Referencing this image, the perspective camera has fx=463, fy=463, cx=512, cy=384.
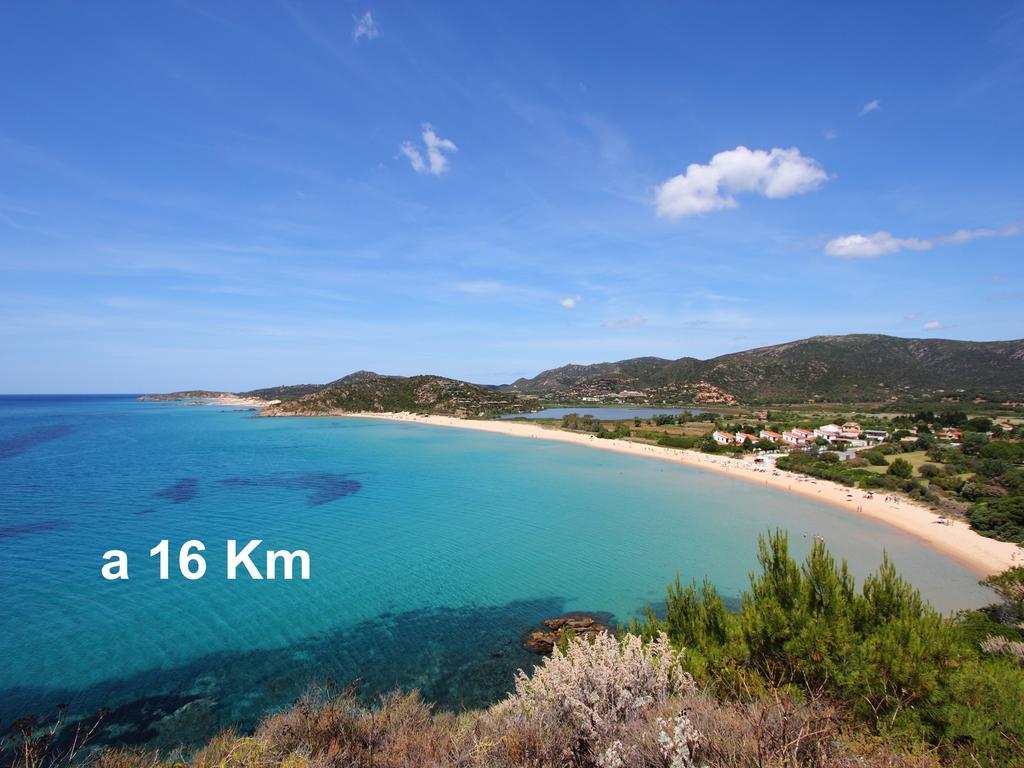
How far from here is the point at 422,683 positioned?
12.7 metres

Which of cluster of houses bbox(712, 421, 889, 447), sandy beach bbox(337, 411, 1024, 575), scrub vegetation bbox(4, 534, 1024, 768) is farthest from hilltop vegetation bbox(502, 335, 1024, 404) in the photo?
scrub vegetation bbox(4, 534, 1024, 768)

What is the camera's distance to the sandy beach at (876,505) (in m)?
23.8

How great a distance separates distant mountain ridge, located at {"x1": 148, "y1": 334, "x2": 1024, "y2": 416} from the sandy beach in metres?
63.1

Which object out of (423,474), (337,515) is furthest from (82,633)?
(423,474)

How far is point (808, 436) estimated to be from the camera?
59.8 metres

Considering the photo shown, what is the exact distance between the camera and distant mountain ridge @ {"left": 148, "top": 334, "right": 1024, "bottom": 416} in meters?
110

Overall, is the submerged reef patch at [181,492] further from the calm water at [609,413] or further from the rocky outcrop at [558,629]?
the calm water at [609,413]

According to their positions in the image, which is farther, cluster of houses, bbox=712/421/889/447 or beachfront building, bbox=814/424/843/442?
beachfront building, bbox=814/424/843/442

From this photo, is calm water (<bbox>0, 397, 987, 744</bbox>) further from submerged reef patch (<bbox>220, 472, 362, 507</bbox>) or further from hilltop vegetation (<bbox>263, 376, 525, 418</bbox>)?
hilltop vegetation (<bbox>263, 376, 525, 418</bbox>)

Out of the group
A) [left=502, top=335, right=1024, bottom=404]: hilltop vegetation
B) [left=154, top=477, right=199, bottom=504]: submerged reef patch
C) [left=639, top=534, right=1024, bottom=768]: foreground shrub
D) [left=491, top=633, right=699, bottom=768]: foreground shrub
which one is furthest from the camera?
[left=502, top=335, right=1024, bottom=404]: hilltop vegetation

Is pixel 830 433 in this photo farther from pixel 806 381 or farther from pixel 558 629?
pixel 806 381

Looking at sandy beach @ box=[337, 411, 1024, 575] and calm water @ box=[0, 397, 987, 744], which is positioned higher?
calm water @ box=[0, 397, 987, 744]

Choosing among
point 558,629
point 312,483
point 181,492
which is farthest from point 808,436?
point 181,492

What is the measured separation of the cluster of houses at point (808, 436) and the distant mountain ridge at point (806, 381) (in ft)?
166
